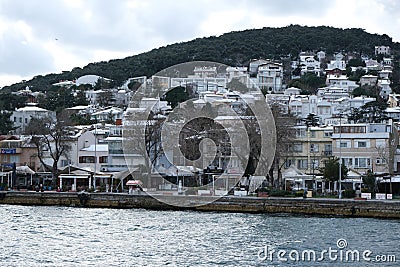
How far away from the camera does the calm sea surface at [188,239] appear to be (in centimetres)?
2919

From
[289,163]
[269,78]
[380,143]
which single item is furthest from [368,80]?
[380,143]

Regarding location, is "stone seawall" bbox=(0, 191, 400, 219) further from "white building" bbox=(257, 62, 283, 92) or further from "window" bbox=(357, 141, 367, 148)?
"white building" bbox=(257, 62, 283, 92)

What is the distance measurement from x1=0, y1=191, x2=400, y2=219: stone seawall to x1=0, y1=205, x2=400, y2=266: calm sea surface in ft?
6.50

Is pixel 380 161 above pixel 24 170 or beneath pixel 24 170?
above

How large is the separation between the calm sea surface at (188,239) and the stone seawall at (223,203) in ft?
6.50

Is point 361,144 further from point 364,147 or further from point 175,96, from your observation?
point 175,96

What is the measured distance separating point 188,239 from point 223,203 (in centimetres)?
1531

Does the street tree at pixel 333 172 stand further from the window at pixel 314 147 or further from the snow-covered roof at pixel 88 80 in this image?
the snow-covered roof at pixel 88 80

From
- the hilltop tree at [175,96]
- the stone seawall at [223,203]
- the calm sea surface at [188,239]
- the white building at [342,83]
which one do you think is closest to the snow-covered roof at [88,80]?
the white building at [342,83]

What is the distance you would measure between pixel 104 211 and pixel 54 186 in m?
14.3

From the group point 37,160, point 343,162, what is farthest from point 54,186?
point 343,162

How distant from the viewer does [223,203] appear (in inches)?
1956

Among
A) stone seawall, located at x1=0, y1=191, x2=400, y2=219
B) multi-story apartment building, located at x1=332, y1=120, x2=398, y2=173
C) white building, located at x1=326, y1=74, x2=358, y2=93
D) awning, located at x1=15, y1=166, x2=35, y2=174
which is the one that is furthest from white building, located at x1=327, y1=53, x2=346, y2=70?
stone seawall, located at x1=0, y1=191, x2=400, y2=219

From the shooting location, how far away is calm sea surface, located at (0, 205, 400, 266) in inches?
1149
